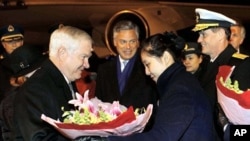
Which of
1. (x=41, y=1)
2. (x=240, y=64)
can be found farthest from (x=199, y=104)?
(x=41, y=1)

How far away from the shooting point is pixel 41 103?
218 cm

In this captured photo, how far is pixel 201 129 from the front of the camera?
83.3 inches

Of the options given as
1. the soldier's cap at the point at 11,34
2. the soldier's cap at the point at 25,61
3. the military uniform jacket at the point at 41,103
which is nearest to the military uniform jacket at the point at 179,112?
the military uniform jacket at the point at 41,103

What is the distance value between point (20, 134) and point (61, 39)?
47 cm

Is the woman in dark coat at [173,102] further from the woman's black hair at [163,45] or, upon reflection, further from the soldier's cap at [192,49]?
the soldier's cap at [192,49]

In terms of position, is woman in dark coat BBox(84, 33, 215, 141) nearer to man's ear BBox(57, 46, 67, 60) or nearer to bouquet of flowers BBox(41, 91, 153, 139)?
bouquet of flowers BBox(41, 91, 153, 139)

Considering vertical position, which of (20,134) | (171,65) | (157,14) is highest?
(171,65)

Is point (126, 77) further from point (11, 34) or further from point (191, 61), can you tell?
point (11, 34)

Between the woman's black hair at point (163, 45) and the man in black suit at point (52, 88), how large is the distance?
298 mm

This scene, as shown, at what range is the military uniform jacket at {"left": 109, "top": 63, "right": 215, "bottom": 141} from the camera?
199 centimetres

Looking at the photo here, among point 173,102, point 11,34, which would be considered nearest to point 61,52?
point 173,102

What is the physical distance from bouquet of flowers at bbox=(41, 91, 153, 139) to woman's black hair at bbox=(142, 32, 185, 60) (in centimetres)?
31

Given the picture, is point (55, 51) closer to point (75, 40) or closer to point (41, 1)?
point (75, 40)

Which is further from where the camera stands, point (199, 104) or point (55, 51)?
point (55, 51)
